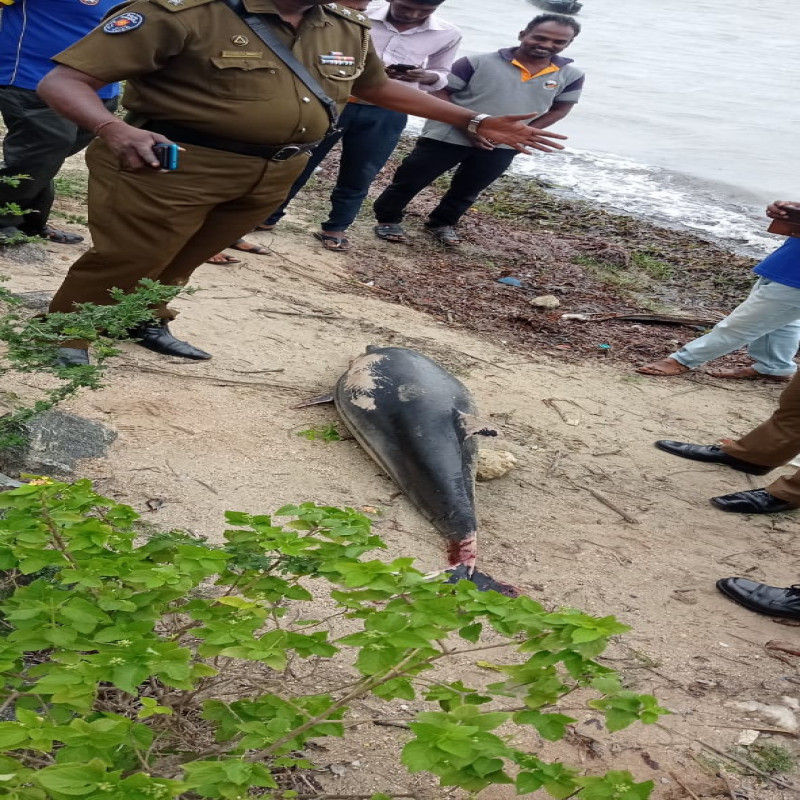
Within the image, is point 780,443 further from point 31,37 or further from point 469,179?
point 31,37

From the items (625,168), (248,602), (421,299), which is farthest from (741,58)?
(248,602)

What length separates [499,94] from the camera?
6.44 metres

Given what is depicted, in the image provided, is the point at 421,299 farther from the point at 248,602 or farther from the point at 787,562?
the point at 248,602

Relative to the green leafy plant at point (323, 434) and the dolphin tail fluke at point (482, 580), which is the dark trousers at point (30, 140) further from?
the dolphin tail fluke at point (482, 580)

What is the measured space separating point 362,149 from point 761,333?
2910 mm

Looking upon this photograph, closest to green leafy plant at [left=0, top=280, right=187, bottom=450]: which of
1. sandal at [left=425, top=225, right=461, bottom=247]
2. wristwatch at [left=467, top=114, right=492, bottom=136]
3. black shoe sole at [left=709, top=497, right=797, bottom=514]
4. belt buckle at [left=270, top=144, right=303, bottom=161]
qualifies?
belt buckle at [left=270, top=144, right=303, bottom=161]

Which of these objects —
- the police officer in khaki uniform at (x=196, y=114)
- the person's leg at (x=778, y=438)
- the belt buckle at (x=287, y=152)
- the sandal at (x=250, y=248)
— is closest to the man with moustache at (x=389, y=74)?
the sandal at (x=250, y=248)

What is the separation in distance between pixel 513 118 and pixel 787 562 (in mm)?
2178

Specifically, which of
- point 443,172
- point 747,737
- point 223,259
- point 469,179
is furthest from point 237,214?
point 469,179

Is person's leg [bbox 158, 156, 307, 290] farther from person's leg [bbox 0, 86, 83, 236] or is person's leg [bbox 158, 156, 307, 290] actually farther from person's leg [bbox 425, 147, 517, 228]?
person's leg [bbox 425, 147, 517, 228]

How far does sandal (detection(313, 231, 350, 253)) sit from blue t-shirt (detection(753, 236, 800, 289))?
10.2ft

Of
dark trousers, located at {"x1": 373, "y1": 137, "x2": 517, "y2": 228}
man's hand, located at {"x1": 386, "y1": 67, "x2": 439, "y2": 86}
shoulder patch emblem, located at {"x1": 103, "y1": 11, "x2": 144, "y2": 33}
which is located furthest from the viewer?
dark trousers, located at {"x1": 373, "y1": 137, "x2": 517, "y2": 228}

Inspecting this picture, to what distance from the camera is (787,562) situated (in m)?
3.71

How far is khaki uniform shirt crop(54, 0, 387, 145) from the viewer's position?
290cm
